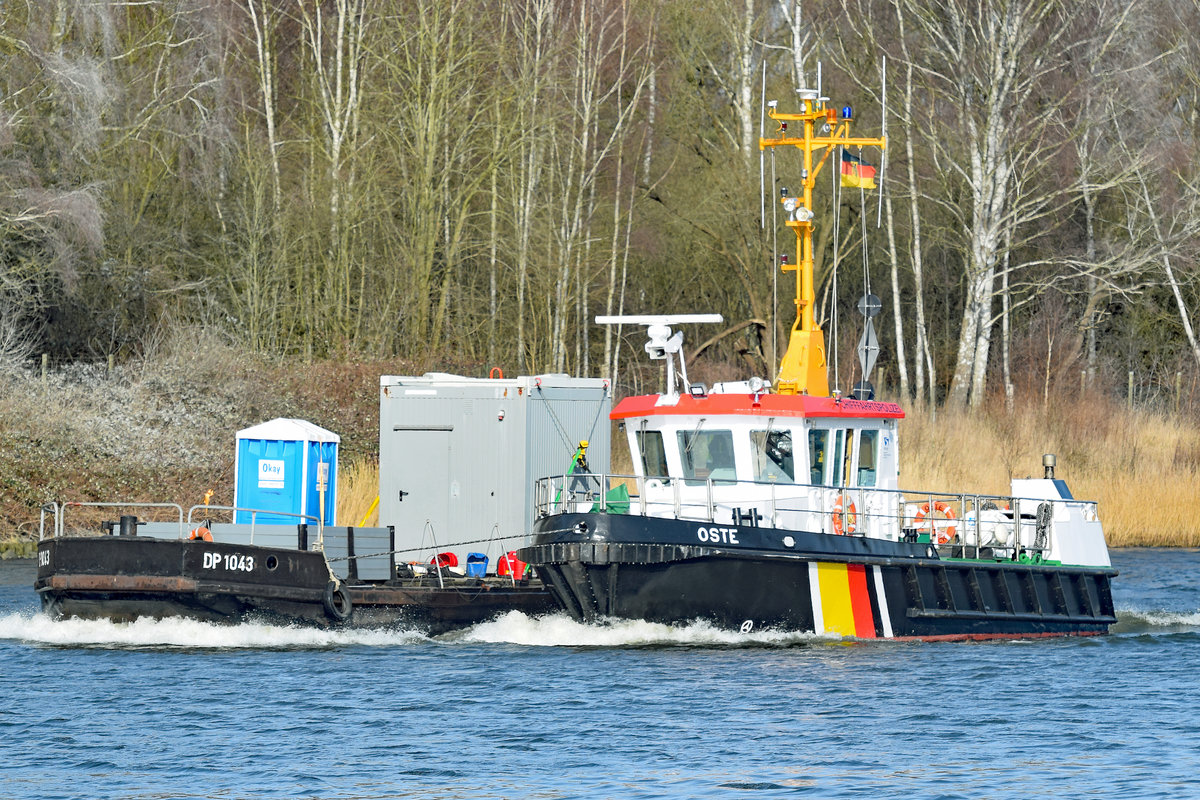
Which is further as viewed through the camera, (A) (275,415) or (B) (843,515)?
(A) (275,415)

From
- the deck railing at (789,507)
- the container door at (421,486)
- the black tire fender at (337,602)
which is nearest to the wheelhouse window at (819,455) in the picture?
the deck railing at (789,507)

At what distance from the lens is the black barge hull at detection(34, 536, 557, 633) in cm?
1870

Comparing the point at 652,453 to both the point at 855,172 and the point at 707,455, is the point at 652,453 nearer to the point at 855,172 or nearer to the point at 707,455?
the point at 707,455

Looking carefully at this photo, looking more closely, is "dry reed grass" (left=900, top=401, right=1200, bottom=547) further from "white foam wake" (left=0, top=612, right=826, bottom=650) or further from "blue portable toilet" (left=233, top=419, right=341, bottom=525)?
"blue portable toilet" (left=233, top=419, right=341, bottom=525)

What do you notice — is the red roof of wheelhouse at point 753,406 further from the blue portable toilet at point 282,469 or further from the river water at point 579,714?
the blue portable toilet at point 282,469

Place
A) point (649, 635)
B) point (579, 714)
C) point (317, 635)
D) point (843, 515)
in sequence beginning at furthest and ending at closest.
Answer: point (843, 515)
point (317, 635)
point (649, 635)
point (579, 714)

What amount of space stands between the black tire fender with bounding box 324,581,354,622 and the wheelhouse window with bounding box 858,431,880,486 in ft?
19.3

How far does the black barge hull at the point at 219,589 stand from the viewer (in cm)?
1870

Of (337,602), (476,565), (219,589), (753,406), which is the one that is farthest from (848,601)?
(219,589)

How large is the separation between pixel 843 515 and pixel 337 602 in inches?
222

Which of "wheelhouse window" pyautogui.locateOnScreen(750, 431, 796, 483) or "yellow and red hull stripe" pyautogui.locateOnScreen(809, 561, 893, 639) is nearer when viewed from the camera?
"yellow and red hull stripe" pyautogui.locateOnScreen(809, 561, 893, 639)

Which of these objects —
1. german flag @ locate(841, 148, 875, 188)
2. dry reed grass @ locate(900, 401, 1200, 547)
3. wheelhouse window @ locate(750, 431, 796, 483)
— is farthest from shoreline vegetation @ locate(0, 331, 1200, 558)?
wheelhouse window @ locate(750, 431, 796, 483)

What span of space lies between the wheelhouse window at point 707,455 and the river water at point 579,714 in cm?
179

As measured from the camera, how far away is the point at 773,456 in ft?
64.5
